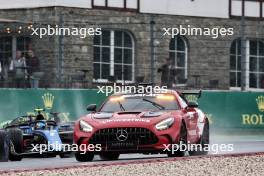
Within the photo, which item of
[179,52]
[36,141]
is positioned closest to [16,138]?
[36,141]

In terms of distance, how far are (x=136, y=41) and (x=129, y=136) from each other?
70.1 ft

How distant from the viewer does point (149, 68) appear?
108 feet

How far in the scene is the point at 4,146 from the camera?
20859 millimetres

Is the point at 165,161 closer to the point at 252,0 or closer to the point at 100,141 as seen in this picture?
the point at 100,141

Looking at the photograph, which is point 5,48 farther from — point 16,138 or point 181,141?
point 181,141

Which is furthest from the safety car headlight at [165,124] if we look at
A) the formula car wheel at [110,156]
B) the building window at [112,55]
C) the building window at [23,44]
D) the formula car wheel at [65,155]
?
the building window at [23,44]

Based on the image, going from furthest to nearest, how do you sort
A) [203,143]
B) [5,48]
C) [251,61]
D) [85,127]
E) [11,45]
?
1. [251,61]
2. [11,45]
3. [5,48]
4. [203,143]
5. [85,127]

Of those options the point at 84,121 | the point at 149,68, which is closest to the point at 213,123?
the point at 149,68

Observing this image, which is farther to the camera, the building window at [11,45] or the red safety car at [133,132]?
the building window at [11,45]

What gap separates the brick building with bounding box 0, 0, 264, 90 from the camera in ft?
124

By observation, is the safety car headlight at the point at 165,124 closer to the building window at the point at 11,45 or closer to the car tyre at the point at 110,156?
the car tyre at the point at 110,156

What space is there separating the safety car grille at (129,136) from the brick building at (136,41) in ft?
45.4

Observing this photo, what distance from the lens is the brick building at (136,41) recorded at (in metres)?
37.7

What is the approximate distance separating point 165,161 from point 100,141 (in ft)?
6.37
